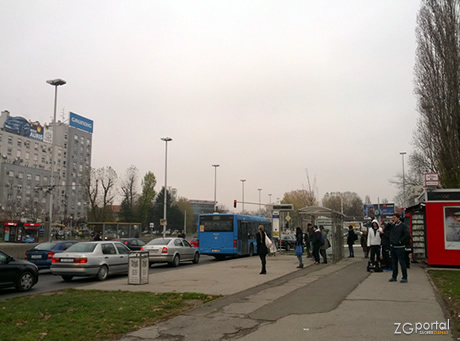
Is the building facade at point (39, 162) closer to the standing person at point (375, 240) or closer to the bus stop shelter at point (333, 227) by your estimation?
the bus stop shelter at point (333, 227)

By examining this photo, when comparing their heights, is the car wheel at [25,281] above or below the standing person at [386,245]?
below

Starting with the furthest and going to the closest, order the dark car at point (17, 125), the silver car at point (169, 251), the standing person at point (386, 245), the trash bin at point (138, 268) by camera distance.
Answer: the dark car at point (17, 125) → the silver car at point (169, 251) → the standing person at point (386, 245) → the trash bin at point (138, 268)

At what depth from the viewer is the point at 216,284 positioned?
45.0 feet

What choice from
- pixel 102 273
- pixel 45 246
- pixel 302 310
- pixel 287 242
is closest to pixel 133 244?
pixel 45 246

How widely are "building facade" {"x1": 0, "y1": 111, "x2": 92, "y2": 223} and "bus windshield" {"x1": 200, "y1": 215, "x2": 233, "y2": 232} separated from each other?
63.3m

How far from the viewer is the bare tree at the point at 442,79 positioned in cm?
2558

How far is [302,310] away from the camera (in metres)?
8.95

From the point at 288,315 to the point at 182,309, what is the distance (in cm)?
238

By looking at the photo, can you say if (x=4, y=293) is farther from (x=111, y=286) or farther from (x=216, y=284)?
(x=216, y=284)

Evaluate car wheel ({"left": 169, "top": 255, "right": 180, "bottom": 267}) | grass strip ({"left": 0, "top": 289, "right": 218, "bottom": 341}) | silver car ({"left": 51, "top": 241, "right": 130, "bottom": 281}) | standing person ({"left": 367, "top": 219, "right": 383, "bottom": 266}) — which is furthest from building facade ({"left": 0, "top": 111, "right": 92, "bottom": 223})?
grass strip ({"left": 0, "top": 289, "right": 218, "bottom": 341})

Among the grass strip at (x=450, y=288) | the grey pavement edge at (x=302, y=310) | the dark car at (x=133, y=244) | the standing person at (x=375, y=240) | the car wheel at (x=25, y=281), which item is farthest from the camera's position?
the dark car at (x=133, y=244)

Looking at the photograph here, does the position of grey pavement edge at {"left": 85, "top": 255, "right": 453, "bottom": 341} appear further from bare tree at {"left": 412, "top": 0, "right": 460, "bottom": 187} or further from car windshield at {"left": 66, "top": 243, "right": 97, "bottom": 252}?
bare tree at {"left": 412, "top": 0, "right": 460, "bottom": 187}

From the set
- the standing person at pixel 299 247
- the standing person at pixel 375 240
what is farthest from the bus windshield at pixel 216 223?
the standing person at pixel 375 240

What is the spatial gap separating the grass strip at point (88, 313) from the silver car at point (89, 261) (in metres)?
4.25
